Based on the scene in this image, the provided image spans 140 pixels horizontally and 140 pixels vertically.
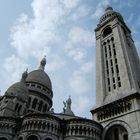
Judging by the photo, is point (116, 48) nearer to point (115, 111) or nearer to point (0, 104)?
point (115, 111)

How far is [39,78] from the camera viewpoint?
54406 millimetres

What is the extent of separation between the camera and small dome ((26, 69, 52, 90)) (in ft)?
174

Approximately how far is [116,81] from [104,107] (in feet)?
16.2

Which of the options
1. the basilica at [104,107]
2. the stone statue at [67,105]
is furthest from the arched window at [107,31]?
the stone statue at [67,105]

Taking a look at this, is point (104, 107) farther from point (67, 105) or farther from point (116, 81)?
point (67, 105)

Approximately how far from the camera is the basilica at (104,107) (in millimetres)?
28797

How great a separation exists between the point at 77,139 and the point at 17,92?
58.8ft

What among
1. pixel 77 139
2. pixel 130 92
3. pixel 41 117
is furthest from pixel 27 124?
pixel 130 92

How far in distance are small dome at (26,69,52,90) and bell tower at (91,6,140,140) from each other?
1820cm

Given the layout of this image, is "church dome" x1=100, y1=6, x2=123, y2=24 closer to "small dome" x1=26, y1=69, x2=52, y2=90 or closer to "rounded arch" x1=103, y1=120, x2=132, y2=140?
"small dome" x1=26, y1=69, x2=52, y2=90

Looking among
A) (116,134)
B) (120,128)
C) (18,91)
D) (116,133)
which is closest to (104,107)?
(120,128)

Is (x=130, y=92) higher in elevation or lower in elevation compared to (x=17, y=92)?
lower

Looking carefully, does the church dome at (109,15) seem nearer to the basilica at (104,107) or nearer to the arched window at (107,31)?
the basilica at (104,107)

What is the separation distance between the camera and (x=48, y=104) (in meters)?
51.2
